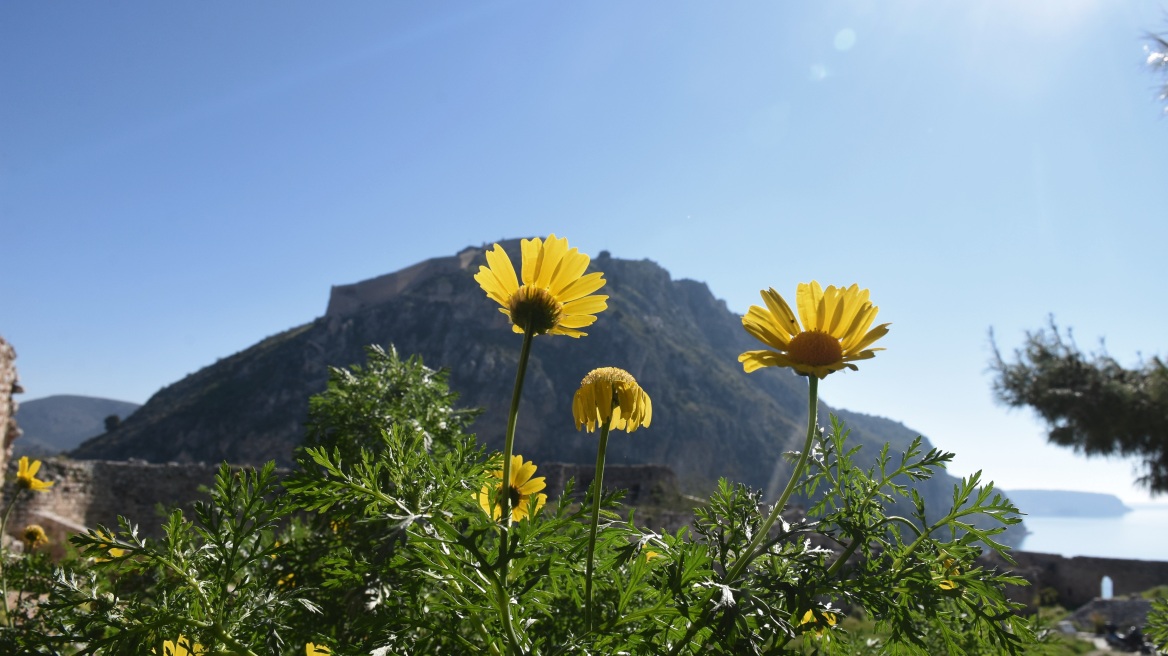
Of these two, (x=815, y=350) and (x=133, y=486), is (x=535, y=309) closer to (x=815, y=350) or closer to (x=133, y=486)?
(x=815, y=350)

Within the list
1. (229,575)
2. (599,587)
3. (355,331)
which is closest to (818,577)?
(599,587)

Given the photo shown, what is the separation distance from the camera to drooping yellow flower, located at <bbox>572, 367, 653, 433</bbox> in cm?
89

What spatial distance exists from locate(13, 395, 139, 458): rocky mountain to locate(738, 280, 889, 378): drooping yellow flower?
464ft

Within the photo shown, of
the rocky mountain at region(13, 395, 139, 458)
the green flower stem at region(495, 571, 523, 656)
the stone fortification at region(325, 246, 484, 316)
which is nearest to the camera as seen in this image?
the green flower stem at region(495, 571, 523, 656)

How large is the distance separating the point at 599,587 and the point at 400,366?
1320 mm

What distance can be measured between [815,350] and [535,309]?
1.31 ft

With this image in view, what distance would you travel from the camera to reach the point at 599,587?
2.93 ft

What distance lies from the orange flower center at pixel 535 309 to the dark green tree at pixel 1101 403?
48.9ft

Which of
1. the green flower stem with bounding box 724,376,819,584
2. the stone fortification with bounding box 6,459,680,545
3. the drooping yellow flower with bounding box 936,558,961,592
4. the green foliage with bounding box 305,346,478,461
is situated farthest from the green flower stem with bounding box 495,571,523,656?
the stone fortification with bounding box 6,459,680,545

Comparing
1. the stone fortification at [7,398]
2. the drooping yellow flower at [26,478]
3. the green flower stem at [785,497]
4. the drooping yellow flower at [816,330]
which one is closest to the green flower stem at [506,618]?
the green flower stem at [785,497]

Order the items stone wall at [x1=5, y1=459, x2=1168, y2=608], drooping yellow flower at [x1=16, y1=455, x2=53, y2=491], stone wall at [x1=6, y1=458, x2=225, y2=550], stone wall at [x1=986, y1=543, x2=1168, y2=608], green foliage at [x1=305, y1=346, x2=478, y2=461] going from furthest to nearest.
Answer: stone wall at [x1=986, y1=543, x2=1168, y2=608] → stone wall at [x1=6, y1=458, x2=225, y2=550] → stone wall at [x1=5, y1=459, x2=1168, y2=608] → drooping yellow flower at [x1=16, y1=455, x2=53, y2=491] → green foliage at [x1=305, y1=346, x2=478, y2=461]

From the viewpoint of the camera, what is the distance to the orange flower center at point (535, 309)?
891 mm

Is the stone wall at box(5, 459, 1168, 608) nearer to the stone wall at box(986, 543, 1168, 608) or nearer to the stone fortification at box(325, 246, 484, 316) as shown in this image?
the stone wall at box(986, 543, 1168, 608)

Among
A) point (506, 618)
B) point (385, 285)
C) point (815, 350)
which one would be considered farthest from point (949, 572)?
point (385, 285)
